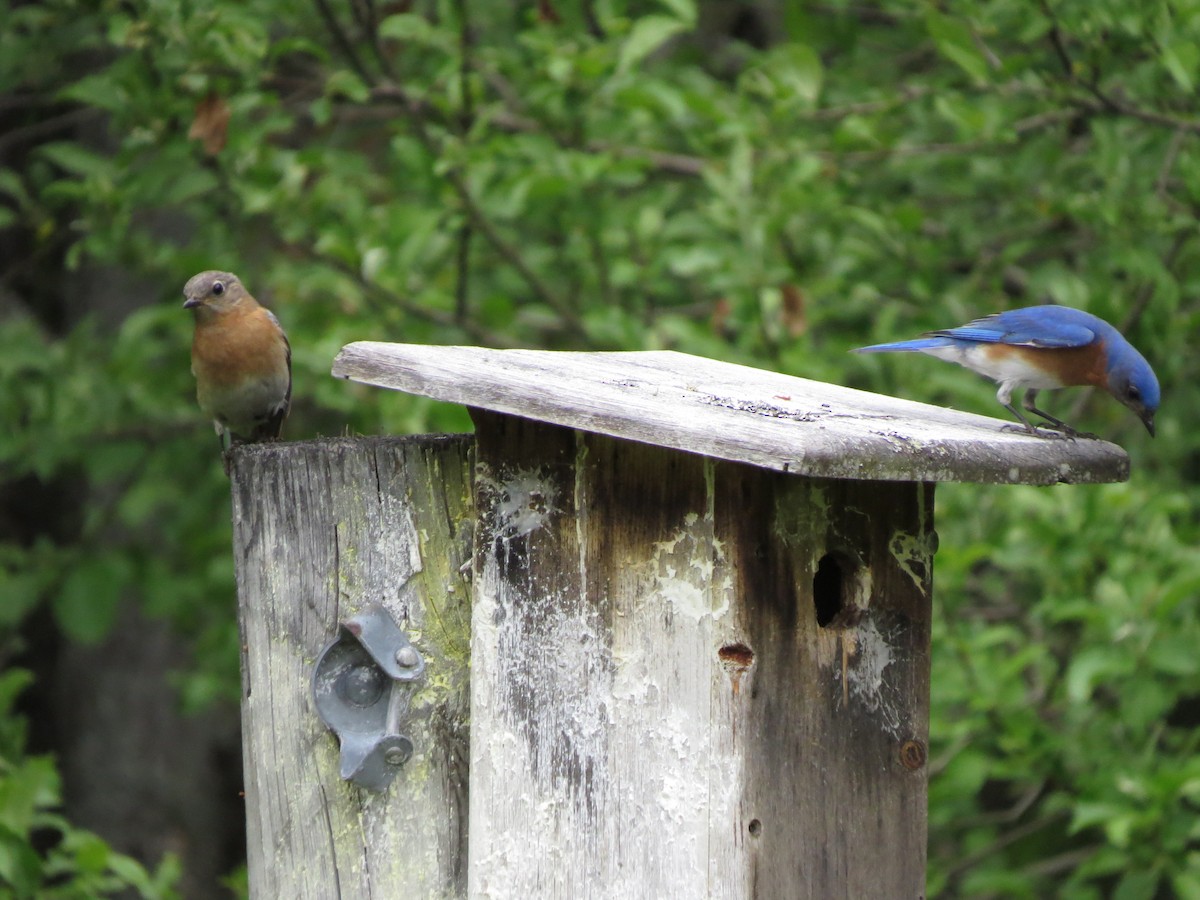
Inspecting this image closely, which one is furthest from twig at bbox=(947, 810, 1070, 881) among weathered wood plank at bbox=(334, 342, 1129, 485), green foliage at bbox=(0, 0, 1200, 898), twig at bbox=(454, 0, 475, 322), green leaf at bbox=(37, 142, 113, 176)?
green leaf at bbox=(37, 142, 113, 176)

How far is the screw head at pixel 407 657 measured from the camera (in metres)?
2.26

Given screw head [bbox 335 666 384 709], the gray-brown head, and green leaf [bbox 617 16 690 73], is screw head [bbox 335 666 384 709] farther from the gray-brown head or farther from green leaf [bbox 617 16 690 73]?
green leaf [bbox 617 16 690 73]

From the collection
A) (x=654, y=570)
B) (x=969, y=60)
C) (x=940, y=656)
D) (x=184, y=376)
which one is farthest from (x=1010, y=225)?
(x=654, y=570)

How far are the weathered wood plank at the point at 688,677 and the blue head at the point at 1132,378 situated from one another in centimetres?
110

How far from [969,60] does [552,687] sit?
218cm

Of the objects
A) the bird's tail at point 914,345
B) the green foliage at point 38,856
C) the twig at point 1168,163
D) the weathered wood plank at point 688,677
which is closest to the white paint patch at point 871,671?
the weathered wood plank at point 688,677

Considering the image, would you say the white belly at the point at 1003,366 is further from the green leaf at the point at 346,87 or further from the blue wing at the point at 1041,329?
the green leaf at the point at 346,87

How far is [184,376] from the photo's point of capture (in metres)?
4.75

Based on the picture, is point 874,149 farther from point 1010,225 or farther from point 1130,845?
point 1130,845

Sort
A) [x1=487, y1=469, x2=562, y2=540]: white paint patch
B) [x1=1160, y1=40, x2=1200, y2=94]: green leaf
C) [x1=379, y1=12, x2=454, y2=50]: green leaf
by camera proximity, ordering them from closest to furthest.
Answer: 1. [x1=487, y1=469, x2=562, y2=540]: white paint patch
2. [x1=1160, y1=40, x2=1200, y2=94]: green leaf
3. [x1=379, y1=12, x2=454, y2=50]: green leaf

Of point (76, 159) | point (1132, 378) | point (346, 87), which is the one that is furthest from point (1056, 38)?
point (76, 159)

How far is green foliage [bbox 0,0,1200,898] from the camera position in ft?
12.3

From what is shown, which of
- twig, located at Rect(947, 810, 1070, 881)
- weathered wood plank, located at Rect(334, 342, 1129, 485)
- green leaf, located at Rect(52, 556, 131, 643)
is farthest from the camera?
green leaf, located at Rect(52, 556, 131, 643)

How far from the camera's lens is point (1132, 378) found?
316 cm
